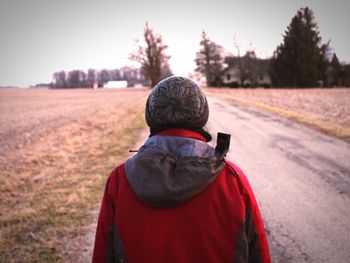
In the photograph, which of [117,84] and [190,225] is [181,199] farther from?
[117,84]

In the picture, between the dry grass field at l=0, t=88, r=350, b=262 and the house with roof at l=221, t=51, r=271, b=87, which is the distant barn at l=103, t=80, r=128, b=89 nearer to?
the house with roof at l=221, t=51, r=271, b=87

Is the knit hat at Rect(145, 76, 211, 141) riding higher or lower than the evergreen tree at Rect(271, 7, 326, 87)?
lower

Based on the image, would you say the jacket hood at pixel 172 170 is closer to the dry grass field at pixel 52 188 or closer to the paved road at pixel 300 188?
the paved road at pixel 300 188

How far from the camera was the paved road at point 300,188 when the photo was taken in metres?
4.57

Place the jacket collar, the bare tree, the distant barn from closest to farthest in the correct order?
the jacket collar
the bare tree
the distant barn

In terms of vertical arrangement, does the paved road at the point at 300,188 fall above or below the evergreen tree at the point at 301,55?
below

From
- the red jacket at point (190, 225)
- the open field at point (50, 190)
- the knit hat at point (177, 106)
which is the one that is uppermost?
the knit hat at point (177, 106)

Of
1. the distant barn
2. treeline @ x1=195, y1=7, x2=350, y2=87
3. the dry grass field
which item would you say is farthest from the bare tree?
the distant barn

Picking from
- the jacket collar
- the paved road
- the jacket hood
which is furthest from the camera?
the paved road

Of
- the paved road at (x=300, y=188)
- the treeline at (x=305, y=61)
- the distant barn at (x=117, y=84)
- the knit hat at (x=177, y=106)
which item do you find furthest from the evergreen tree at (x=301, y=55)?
the distant barn at (x=117, y=84)

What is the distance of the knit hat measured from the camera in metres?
1.87

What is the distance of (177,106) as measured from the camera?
1.87 meters

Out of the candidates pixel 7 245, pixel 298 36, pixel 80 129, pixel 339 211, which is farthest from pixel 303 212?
pixel 298 36

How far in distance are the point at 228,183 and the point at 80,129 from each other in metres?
17.6
